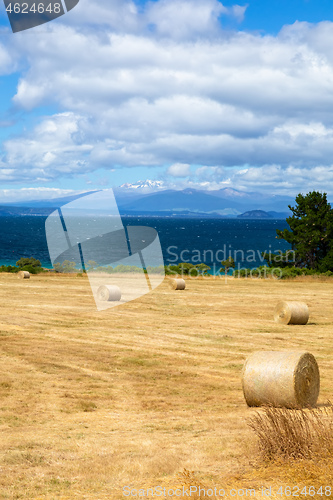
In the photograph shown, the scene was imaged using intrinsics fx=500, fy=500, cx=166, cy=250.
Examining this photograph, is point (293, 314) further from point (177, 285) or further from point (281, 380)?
point (177, 285)

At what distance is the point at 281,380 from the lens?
11.0 metres

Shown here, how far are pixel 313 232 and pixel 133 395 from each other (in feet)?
133

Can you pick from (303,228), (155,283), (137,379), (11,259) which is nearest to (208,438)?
(137,379)

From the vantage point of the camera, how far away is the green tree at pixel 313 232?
164 feet

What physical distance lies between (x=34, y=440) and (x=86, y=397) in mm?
3403

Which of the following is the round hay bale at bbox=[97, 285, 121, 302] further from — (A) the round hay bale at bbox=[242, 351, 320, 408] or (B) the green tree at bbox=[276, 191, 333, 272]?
(B) the green tree at bbox=[276, 191, 333, 272]

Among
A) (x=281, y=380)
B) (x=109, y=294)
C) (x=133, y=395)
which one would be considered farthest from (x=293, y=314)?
(x=281, y=380)

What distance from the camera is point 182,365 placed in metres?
16.4

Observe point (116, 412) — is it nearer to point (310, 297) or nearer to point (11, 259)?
point (310, 297)

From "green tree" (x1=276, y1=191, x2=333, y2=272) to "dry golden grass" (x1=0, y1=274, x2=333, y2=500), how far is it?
21264mm

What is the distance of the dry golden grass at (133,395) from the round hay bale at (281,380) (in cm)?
53

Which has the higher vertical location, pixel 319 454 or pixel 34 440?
pixel 319 454

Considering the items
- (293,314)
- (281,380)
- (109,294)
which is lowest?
(293,314)

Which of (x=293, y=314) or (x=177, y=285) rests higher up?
(x=293, y=314)
